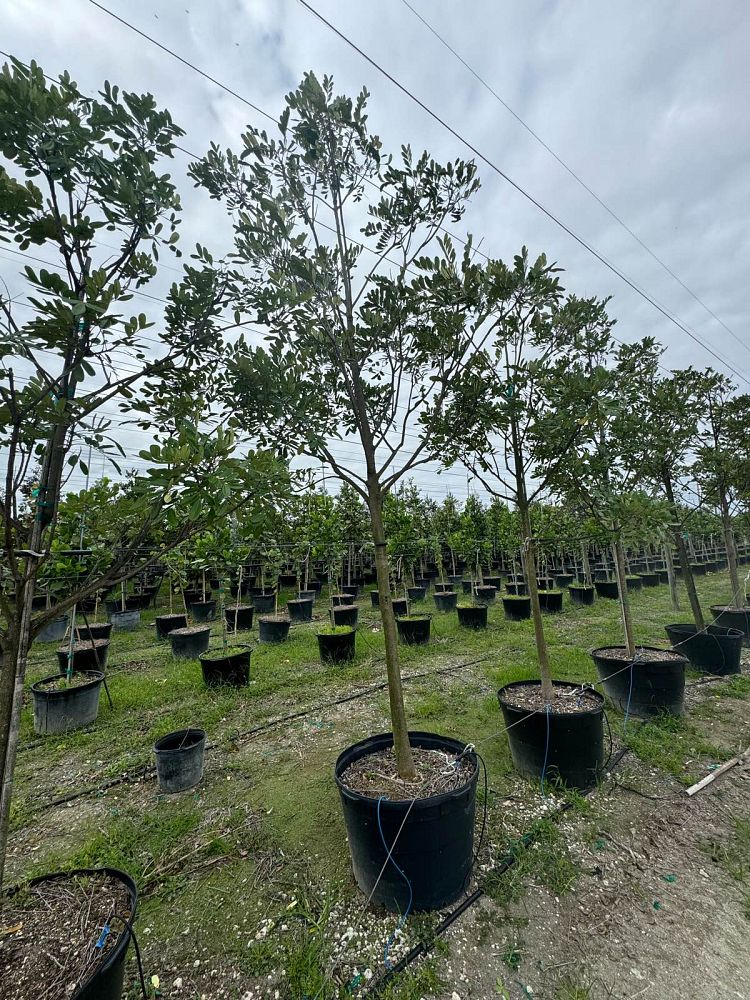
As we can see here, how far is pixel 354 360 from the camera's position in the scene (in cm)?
270

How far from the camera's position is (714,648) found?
5.50 m

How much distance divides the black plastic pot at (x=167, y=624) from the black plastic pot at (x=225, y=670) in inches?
146

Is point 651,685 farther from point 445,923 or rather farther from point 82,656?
point 82,656

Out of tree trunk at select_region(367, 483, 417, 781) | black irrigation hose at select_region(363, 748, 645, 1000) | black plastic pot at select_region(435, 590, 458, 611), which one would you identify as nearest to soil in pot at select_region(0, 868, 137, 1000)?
black irrigation hose at select_region(363, 748, 645, 1000)

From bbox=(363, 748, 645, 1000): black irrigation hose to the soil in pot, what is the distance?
1.04 meters

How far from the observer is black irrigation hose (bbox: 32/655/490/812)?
3.49m

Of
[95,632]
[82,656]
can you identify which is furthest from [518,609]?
[95,632]

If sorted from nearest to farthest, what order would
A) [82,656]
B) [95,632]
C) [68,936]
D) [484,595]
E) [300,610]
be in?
[68,936] → [82,656] → [95,632] → [300,610] → [484,595]

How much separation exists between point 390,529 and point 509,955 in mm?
9049

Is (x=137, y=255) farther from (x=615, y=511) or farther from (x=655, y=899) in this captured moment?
(x=655, y=899)

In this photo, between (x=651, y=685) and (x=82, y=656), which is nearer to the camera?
(x=651, y=685)

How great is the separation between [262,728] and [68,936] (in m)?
2.99

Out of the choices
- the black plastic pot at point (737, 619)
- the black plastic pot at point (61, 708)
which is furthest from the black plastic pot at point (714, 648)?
the black plastic pot at point (61, 708)

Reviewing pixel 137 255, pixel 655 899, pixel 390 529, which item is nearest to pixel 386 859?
pixel 655 899
